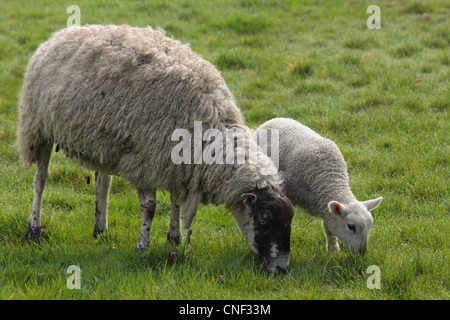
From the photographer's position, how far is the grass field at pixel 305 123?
427 cm

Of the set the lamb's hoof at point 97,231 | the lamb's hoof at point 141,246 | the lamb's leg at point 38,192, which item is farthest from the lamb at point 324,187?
the lamb's leg at point 38,192

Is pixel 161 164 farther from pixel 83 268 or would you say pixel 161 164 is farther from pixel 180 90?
pixel 83 268

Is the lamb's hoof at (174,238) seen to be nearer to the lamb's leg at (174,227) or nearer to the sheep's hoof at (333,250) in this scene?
the lamb's leg at (174,227)

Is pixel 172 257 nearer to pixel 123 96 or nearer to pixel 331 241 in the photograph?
pixel 123 96

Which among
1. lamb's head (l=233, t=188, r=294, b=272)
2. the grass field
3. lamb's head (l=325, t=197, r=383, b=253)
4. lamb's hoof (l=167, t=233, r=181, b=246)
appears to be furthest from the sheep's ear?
lamb's hoof (l=167, t=233, r=181, b=246)

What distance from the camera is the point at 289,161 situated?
5.55 m

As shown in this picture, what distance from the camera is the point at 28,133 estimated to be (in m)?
5.43

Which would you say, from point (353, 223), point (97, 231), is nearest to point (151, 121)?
point (97, 231)

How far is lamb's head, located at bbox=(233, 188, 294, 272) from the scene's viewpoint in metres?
4.37

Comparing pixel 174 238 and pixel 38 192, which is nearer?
pixel 174 238

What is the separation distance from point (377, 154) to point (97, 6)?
8.82 meters

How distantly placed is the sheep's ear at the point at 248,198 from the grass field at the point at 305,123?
0.52m

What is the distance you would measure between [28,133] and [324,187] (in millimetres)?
3034

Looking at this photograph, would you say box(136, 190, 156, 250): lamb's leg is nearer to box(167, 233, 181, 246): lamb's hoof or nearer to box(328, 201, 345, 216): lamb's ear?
box(167, 233, 181, 246): lamb's hoof
